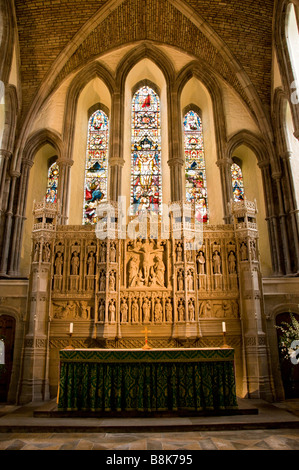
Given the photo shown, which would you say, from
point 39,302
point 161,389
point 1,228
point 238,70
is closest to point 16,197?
point 1,228

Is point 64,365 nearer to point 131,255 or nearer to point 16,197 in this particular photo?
point 131,255

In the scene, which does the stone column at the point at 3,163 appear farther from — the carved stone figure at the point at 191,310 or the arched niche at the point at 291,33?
the arched niche at the point at 291,33

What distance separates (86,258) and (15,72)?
837cm

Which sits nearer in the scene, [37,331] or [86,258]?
[37,331]

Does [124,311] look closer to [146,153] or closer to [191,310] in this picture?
[191,310]

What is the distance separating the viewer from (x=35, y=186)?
13.7 m

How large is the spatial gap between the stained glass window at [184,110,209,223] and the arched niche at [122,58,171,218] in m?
1.01

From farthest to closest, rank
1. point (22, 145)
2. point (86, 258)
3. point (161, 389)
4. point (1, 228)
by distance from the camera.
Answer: point (22, 145), point (1, 228), point (86, 258), point (161, 389)

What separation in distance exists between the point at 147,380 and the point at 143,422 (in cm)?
81

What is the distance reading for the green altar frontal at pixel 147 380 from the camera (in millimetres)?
6656

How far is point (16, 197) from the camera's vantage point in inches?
499

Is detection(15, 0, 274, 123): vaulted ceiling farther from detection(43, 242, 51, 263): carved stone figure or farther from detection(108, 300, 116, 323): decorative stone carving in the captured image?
detection(108, 300, 116, 323): decorative stone carving

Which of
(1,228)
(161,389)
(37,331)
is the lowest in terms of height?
(161,389)

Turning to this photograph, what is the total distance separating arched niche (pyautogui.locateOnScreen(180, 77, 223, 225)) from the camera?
43.3ft
